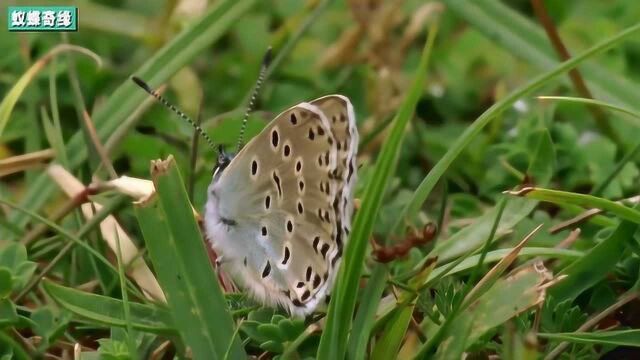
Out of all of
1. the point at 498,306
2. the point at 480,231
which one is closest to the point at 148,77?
the point at 480,231

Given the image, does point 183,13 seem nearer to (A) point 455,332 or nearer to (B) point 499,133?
(B) point 499,133

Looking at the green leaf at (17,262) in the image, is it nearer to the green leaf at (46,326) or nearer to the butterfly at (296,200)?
the green leaf at (46,326)

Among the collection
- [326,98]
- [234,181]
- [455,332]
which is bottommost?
[455,332]

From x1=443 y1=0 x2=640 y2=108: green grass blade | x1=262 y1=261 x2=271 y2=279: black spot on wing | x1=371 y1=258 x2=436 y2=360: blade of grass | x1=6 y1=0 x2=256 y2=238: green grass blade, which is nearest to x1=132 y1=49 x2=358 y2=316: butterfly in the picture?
x1=262 y1=261 x2=271 y2=279: black spot on wing

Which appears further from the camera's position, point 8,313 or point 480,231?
point 480,231

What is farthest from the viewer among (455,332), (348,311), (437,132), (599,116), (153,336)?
(437,132)

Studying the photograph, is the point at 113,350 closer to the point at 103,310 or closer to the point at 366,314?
the point at 103,310

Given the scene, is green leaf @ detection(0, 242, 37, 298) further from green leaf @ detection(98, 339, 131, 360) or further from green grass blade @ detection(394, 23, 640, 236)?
green grass blade @ detection(394, 23, 640, 236)

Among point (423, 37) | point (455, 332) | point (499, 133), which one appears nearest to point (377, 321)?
point (455, 332)
